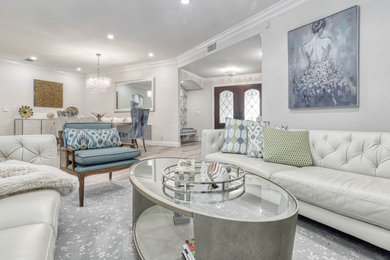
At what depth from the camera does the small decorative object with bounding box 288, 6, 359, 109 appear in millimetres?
2209

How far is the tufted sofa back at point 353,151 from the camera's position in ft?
5.16

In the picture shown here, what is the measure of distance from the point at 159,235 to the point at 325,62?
2630 millimetres

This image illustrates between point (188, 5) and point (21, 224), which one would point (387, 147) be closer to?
point (21, 224)

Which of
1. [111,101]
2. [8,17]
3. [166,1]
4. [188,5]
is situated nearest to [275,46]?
[188,5]

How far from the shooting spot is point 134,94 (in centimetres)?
644

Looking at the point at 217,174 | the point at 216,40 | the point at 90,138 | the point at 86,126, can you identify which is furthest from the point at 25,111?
the point at 217,174

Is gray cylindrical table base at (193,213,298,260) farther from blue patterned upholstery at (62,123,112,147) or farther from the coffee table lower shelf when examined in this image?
blue patterned upholstery at (62,123,112,147)

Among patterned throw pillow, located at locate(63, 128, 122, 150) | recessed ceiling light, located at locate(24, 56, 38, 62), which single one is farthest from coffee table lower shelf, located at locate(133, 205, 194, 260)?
recessed ceiling light, located at locate(24, 56, 38, 62)

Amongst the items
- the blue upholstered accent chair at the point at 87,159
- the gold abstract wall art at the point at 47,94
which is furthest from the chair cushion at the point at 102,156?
the gold abstract wall art at the point at 47,94

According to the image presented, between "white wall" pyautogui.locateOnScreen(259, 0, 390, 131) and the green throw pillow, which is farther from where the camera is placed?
"white wall" pyautogui.locateOnScreen(259, 0, 390, 131)

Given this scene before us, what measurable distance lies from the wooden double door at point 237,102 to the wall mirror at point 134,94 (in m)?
2.36

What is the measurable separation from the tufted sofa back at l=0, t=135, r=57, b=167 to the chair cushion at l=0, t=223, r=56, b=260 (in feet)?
3.76

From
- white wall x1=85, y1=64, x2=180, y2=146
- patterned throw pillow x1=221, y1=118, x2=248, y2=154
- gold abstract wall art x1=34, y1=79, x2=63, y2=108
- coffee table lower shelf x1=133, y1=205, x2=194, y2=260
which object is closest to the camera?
coffee table lower shelf x1=133, y1=205, x2=194, y2=260

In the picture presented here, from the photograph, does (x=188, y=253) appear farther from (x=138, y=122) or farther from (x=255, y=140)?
(x=138, y=122)
